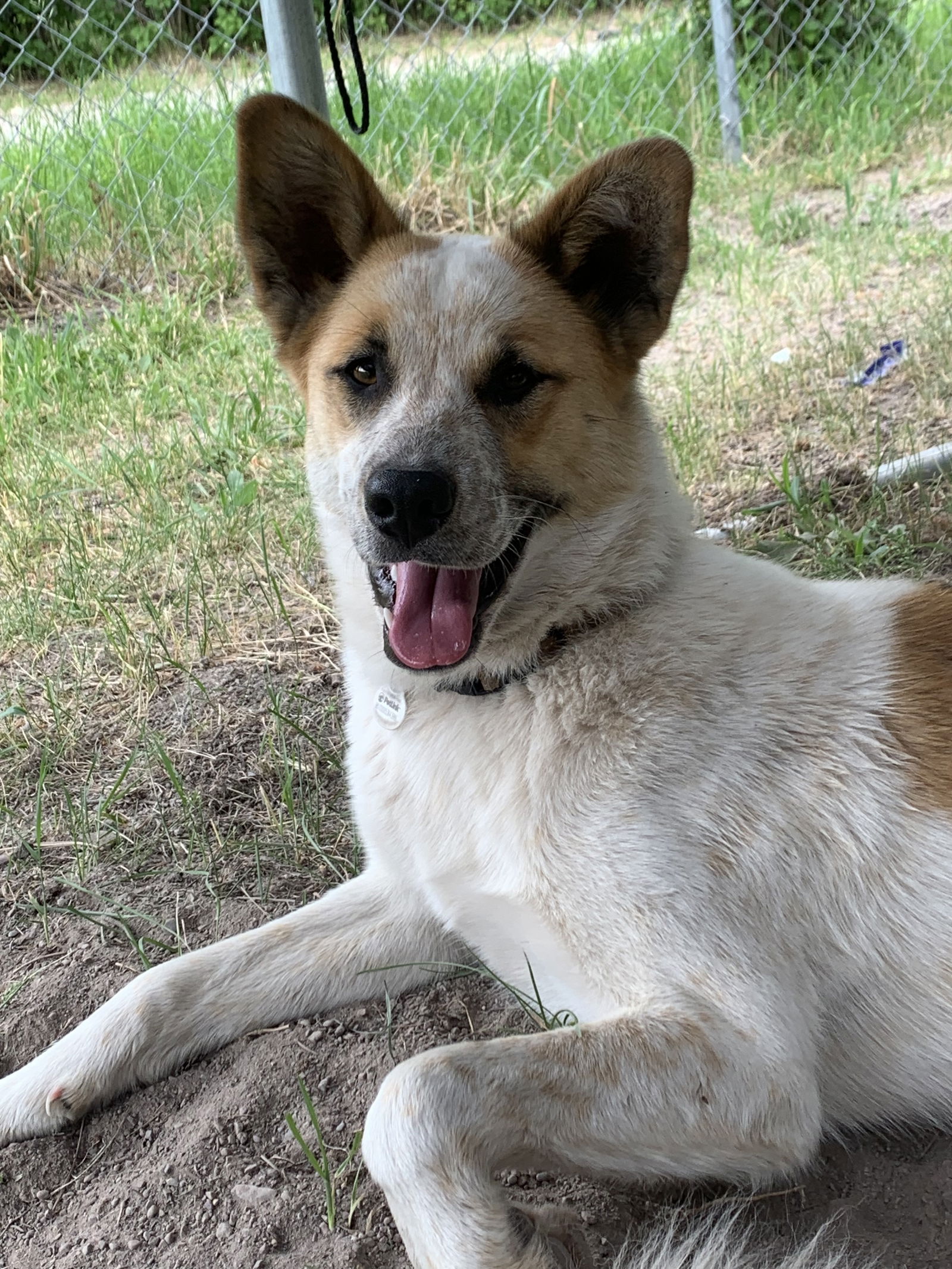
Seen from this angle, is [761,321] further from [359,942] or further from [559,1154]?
[559,1154]

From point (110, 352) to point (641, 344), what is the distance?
3.48m

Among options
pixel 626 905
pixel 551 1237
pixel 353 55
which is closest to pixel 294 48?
pixel 353 55

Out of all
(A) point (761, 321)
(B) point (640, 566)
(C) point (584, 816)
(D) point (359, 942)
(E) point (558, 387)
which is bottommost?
(A) point (761, 321)

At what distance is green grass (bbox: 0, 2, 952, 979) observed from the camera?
259 cm

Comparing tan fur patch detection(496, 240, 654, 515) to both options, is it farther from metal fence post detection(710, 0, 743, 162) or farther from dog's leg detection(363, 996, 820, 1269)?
metal fence post detection(710, 0, 743, 162)

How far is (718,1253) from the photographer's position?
1.53 m

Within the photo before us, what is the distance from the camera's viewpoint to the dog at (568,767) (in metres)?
1.61

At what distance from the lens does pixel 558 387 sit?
A: 6.74 feet

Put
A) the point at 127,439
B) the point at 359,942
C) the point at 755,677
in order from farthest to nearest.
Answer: the point at 127,439 → the point at 359,942 → the point at 755,677

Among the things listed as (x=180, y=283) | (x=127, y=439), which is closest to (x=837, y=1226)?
(x=127, y=439)

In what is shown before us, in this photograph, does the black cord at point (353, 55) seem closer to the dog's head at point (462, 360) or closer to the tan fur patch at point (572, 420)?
the dog's head at point (462, 360)

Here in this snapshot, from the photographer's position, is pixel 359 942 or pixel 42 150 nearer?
pixel 359 942

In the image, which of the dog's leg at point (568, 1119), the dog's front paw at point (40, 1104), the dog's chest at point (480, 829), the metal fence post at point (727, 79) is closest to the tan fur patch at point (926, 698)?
the dog's leg at point (568, 1119)

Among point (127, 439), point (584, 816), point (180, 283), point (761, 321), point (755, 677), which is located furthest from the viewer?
point (180, 283)
